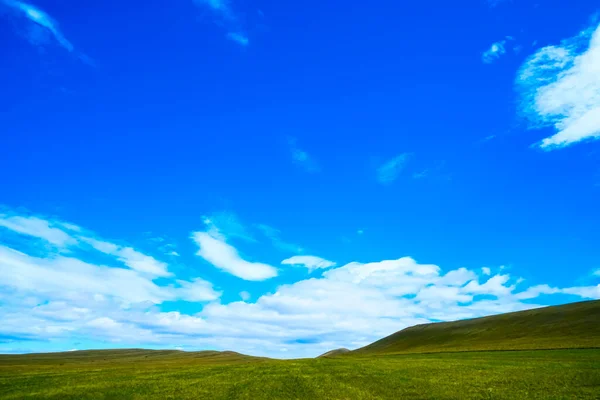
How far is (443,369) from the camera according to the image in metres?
48.1

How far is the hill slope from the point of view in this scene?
90750mm

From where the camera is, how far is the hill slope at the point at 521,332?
298ft

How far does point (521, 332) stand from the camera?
121750 millimetres

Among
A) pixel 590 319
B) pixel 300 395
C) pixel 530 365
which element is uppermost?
pixel 590 319

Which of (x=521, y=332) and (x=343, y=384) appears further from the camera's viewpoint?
(x=521, y=332)

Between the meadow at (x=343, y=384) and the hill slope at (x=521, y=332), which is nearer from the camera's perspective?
the meadow at (x=343, y=384)

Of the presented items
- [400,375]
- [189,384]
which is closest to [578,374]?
[400,375]

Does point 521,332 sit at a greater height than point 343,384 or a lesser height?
greater

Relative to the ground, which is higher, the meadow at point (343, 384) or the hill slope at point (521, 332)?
A: the hill slope at point (521, 332)

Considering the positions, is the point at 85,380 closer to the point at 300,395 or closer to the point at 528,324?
the point at 300,395

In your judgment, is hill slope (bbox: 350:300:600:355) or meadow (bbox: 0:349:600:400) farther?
hill slope (bbox: 350:300:600:355)

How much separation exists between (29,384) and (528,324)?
459 feet

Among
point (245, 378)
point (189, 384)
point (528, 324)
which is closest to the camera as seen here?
point (189, 384)

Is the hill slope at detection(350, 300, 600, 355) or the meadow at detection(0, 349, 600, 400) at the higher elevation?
the hill slope at detection(350, 300, 600, 355)
